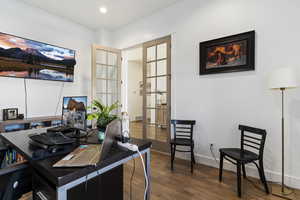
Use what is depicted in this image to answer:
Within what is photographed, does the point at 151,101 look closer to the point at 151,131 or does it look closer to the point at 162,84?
the point at 162,84

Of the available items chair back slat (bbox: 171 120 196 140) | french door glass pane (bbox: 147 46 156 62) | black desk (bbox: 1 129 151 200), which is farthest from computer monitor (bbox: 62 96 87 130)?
french door glass pane (bbox: 147 46 156 62)

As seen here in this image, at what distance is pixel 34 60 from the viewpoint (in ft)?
9.80

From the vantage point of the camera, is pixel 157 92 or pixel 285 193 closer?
pixel 285 193

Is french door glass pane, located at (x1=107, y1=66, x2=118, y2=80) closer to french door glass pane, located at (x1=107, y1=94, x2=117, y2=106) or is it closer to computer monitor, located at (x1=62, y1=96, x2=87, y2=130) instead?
french door glass pane, located at (x1=107, y1=94, x2=117, y2=106)

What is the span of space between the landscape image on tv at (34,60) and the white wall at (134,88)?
131 inches

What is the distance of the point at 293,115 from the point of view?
75.4 inches

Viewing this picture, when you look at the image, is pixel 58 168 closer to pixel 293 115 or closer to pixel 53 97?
pixel 293 115

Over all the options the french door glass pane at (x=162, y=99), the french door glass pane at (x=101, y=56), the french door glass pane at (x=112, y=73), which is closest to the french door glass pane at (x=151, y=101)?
the french door glass pane at (x=162, y=99)

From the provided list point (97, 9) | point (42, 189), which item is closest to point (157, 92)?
→ point (97, 9)

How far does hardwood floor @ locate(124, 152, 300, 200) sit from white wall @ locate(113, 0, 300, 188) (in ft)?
1.28

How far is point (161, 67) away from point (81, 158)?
264cm

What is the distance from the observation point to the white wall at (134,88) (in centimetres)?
675

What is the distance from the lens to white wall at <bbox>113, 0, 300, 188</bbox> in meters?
1.93

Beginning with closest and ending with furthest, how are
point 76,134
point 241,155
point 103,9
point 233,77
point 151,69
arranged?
point 76,134 < point 241,155 < point 233,77 < point 103,9 < point 151,69
